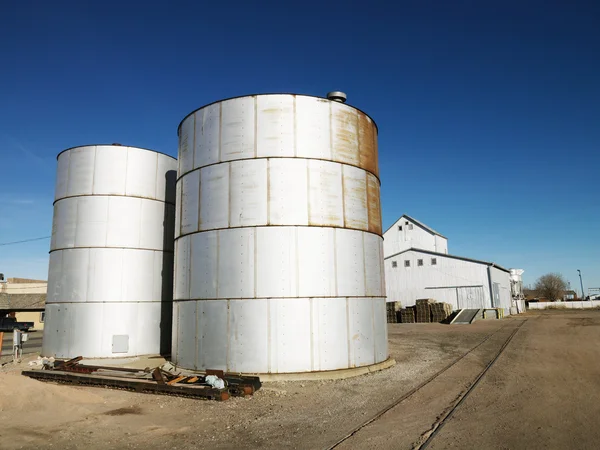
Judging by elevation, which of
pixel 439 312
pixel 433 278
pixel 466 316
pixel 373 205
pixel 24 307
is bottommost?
pixel 466 316

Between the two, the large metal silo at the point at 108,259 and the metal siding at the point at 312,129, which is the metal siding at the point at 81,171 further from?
the metal siding at the point at 312,129

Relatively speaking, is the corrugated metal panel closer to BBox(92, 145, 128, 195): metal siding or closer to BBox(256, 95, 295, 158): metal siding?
BBox(256, 95, 295, 158): metal siding

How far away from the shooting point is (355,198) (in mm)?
12617

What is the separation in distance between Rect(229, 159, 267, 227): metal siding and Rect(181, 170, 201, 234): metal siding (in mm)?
1441

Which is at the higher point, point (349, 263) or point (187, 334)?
point (349, 263)

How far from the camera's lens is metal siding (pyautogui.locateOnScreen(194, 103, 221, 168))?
41.0 feet

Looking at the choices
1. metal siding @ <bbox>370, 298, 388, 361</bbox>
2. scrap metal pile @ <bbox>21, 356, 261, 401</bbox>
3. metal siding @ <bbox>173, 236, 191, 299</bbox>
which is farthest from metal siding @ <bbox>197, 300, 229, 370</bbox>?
metal siding @ <bbox>370, 298, 388, 361</bbox>

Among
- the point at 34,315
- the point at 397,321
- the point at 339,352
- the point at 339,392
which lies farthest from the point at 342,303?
the point at 34,315

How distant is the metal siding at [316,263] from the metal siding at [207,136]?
372cm

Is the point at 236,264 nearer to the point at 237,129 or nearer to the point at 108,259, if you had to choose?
the point at 237,129

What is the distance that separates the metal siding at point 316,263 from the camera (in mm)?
11172

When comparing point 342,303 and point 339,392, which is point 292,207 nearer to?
point 342,303

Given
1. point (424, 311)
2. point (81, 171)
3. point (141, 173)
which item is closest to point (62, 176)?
point (81, 171)

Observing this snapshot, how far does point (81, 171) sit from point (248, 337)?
35.3ft
